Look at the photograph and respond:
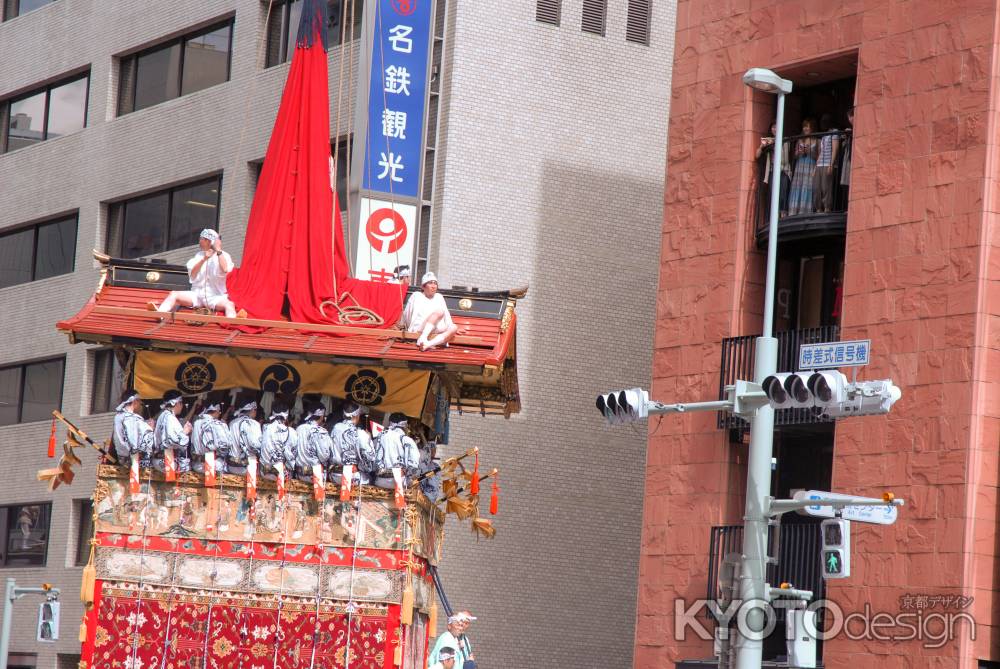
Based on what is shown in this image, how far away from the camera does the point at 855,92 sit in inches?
977

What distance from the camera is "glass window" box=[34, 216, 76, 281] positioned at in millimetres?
41844

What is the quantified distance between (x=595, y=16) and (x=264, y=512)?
1673 centimetres

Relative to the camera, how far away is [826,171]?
2523cm

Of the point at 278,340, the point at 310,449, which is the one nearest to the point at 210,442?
the point at 310,449

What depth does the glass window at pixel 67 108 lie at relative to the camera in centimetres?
4297

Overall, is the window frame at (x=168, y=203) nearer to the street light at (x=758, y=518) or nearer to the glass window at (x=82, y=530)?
the glass window at (x=82, y=530)

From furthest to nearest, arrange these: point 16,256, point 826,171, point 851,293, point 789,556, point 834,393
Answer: point 16,256
point 826,171
point 789,556
point 851,293
point 834,393

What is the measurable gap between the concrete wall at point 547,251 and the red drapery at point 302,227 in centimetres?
887

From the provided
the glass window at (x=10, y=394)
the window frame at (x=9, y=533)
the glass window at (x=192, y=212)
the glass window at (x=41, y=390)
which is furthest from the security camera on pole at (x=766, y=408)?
the glass window at (x=10, y=394)

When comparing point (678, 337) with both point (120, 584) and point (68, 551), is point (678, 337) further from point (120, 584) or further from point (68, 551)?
point (68, 551)

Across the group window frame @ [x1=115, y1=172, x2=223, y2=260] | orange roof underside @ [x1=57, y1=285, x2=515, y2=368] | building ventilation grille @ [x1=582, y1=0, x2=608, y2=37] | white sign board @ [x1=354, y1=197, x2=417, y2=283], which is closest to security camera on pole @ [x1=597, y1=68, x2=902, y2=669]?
orange roof underside @ [x1=57, y1=285, x2=515, y2=368]

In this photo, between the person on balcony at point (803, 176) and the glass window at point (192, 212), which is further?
the glass window at point (192, 212)

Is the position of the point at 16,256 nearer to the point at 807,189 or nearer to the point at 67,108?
the point at 67,108

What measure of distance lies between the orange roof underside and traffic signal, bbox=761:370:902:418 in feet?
16.4
